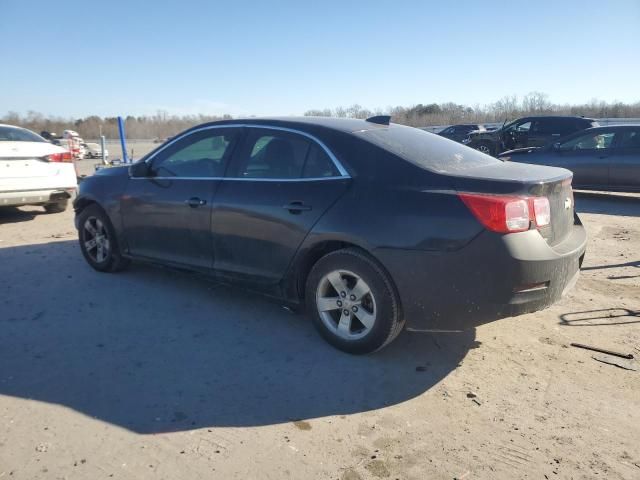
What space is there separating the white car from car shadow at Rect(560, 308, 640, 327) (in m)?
7.61

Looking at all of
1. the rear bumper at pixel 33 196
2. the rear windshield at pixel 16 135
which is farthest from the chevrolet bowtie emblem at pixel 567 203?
the rear windshield at pixel 16 135

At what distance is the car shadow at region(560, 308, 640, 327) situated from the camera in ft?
13.8

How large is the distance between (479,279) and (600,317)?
188cm

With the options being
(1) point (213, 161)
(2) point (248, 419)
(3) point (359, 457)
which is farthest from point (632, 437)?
(1) point (213, 161)

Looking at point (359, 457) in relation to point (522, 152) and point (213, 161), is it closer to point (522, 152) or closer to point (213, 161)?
point (213, 161)

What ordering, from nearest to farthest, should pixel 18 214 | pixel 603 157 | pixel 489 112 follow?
pixel 18 214, pixel 603 157, pixel 489 112

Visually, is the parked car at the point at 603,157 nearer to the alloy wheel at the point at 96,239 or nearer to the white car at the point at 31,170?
the alloy wheel at the point at 96,239

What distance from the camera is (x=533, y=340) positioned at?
154 inches

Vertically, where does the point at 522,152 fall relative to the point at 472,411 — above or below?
above

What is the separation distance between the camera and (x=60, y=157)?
8492 millimetres

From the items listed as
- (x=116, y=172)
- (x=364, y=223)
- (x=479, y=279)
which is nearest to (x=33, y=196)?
(x=116, y=172)

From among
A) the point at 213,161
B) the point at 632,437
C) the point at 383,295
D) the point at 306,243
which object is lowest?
the point at 632,437

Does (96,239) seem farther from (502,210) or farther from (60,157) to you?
Answer: (502,210)

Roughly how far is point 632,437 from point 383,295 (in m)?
1.56
